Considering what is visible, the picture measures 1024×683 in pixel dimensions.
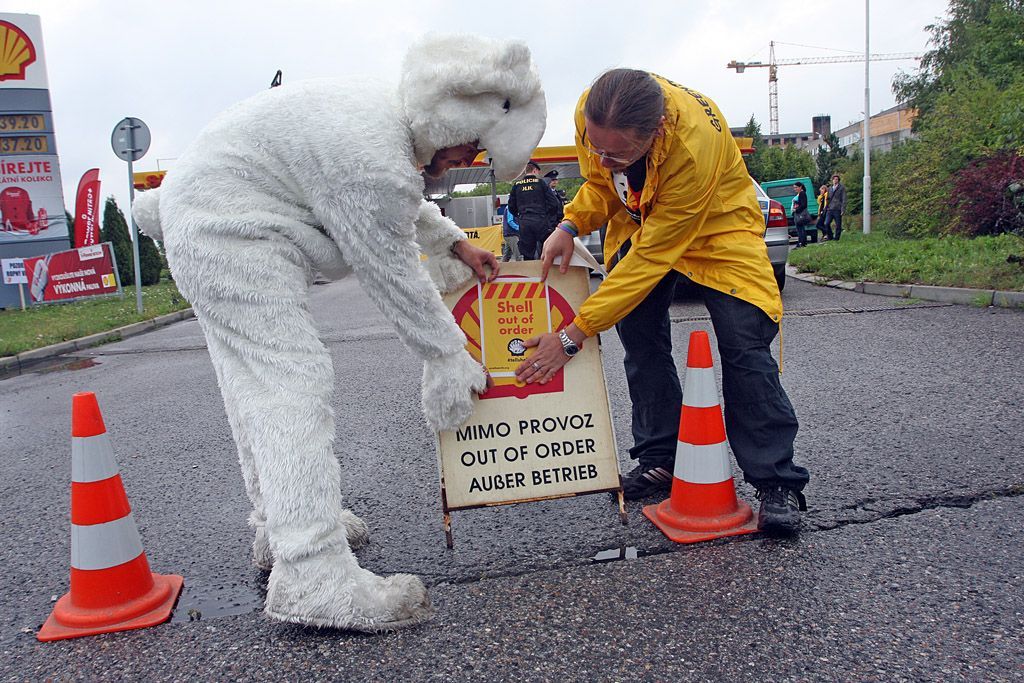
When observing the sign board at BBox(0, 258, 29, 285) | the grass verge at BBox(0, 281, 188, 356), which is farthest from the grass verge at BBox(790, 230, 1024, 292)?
the sign board at BBox(0, 258, 29, 285)

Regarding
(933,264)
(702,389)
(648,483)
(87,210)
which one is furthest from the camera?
(87,210)

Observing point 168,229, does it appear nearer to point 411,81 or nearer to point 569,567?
point 411,81

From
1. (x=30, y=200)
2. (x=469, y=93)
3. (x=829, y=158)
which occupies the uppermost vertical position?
(x=829, y=158)

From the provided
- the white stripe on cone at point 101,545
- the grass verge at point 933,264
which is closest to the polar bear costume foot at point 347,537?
the white stripe on cone at point 101,545

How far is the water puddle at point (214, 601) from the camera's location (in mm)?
2572

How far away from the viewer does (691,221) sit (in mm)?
2801

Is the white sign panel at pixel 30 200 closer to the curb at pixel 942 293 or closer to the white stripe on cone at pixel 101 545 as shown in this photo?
the curb at pixel 942 293

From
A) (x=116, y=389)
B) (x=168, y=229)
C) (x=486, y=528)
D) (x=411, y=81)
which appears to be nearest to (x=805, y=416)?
(x=486, y=528)

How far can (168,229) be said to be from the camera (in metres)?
2.35

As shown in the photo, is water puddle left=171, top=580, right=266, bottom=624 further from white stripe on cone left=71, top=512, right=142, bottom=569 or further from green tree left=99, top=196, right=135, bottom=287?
green tree left=99, top=196, right=135, bottom=287

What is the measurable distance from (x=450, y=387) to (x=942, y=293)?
311 inches

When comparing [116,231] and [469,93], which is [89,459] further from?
[116,231]

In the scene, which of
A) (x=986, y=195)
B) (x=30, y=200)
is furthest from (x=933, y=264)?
(x=30, y=200)

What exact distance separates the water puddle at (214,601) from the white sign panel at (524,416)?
2.45ft
